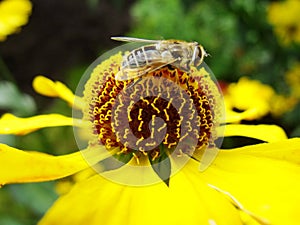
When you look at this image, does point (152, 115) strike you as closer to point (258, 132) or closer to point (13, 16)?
point (258, 132)

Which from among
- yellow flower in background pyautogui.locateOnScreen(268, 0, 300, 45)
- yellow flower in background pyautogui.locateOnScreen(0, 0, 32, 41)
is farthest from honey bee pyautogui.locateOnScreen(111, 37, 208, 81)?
yellow flower in background pyautogui.locateOnScreen(268, 0, 300, 45)

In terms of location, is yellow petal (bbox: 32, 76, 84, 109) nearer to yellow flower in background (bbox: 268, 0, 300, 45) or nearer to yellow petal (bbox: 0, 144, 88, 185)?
yellow petal (bbox: 0, 144, 88, 185)

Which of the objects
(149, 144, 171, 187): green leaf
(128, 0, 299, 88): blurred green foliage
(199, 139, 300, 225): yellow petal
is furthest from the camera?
(128, 0, 299, 88): blurred green foliage

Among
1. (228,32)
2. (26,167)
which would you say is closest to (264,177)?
(26,167)

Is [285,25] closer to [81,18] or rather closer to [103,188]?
[103,188]

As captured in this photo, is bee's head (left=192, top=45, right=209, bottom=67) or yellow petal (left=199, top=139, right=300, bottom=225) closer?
yellow petal (left=199, top=139, right=300, bottom=225)

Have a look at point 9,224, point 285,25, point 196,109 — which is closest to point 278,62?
point 285,25
